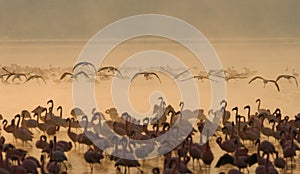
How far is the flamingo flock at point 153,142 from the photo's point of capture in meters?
4.06

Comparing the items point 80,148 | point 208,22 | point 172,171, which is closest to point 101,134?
point 80,148

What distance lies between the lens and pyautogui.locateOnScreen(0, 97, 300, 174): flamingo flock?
13.3ft

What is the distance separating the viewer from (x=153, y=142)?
4.39 meters

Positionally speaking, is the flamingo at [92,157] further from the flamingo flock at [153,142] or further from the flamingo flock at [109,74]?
the flamingo flock at [109,74]

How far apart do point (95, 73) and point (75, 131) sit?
2.25 meters

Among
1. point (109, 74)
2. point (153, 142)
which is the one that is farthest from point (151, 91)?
point (153, 142)

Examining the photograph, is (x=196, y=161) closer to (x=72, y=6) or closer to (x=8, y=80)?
(x=8, y=80)

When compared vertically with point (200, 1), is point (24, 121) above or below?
below

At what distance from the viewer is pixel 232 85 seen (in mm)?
6812

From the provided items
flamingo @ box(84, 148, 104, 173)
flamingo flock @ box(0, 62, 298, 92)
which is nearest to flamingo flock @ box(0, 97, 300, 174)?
flamingo @ box(84, 148, 104, 173)

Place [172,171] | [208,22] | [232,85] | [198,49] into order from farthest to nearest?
[208,22] → [198,49] → [232,85] → [172,171]

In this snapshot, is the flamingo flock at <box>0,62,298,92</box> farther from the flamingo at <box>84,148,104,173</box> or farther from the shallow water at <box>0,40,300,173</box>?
the flamingo at <box>84,148,104,173</box>

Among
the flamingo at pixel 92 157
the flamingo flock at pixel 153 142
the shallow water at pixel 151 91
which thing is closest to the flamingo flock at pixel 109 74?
the shallow water at pixel 151 91

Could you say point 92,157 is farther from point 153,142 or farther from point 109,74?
point 109,74
